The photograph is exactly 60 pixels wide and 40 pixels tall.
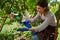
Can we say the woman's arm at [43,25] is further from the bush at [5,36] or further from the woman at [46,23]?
the bush at [5,36]

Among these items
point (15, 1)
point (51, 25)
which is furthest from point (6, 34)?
point (51, 25)

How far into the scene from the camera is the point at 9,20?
4590 millimetres

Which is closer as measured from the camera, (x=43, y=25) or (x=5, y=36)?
(x=43, y=25)

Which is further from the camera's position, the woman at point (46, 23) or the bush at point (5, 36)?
the bush at point (5, 36)

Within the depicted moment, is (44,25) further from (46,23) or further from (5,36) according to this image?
(5,36)

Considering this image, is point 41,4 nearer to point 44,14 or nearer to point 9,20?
point 44,14

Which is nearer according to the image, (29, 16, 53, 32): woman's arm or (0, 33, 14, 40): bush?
(29, 16, 53, 32): woman's arm

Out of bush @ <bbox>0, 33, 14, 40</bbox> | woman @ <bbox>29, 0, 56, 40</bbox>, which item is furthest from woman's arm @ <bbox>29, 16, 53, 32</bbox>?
bush @ <bbox>0, 33, 14, 40</bbox>

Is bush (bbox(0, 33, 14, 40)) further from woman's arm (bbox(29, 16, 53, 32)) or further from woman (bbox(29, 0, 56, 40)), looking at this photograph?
woman's arm (bbox(29, 16, 53, 32))

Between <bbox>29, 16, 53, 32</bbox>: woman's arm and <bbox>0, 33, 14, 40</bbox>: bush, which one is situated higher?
<bbox>29, 16, 53, 32</bbox>: woman's arm

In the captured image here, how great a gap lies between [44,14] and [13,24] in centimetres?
122

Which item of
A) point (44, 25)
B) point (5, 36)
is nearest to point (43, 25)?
point (44, 25)

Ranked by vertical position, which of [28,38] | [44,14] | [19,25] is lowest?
[28,38]

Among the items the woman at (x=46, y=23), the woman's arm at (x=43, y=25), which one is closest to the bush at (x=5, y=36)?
the woman at (x=46, y=23)
